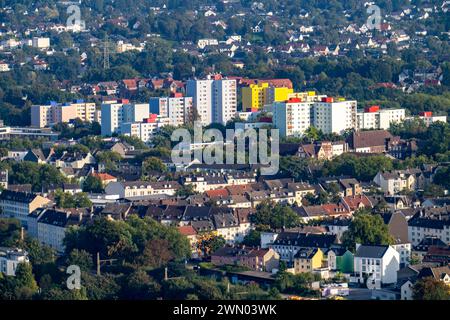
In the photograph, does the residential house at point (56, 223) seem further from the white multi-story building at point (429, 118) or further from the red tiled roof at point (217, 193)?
the white multi-story building at point (429, 118)

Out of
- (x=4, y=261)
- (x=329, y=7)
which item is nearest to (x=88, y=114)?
(x=4, y=261)

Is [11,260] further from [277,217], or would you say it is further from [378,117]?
[378,117]

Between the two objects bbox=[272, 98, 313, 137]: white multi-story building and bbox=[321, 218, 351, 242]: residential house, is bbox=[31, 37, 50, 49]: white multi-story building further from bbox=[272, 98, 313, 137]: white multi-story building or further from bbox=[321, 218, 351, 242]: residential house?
bbox=[321, 218, 351, 242]: residential house

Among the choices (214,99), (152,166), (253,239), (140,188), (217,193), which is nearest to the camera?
(253,239)

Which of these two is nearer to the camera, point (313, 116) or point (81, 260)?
point (81, 260)

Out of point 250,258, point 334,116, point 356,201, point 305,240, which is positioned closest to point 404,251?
point 305,240

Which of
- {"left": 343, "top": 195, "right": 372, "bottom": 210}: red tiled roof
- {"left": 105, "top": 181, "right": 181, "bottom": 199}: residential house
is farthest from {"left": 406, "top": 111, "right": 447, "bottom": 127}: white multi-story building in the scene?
{"left": 343, "top": 195, "right": 372, "bottom": 210}: red tiled roof

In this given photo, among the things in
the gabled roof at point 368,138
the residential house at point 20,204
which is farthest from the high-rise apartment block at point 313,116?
the residential house at point 20,204
